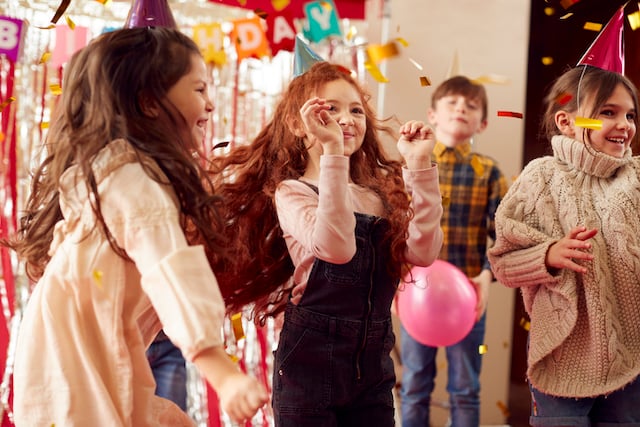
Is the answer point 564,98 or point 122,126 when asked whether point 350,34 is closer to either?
point 564,98

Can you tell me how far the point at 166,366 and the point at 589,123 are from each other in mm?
1412

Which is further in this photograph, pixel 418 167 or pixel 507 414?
pixel 507 414

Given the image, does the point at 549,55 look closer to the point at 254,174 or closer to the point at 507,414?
the point at 507,414

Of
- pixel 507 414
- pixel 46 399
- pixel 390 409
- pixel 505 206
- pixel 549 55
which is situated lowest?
pixel 507 414

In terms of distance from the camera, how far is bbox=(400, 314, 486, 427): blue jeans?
10.3ft

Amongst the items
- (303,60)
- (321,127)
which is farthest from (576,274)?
(303,60)

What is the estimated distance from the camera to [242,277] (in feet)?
6.63

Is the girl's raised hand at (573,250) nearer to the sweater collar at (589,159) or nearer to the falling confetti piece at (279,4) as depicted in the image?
the sweater collar at (589,159)

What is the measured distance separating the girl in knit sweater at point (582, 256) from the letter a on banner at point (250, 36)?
134cm

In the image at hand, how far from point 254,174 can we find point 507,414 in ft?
7.21

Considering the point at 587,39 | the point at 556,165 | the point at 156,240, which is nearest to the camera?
the point at 156,240

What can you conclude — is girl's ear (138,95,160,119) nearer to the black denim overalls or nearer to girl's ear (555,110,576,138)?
the black denim overalls

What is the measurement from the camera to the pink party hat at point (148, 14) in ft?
6.32

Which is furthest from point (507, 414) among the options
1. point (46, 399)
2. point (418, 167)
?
point (46, 399)
